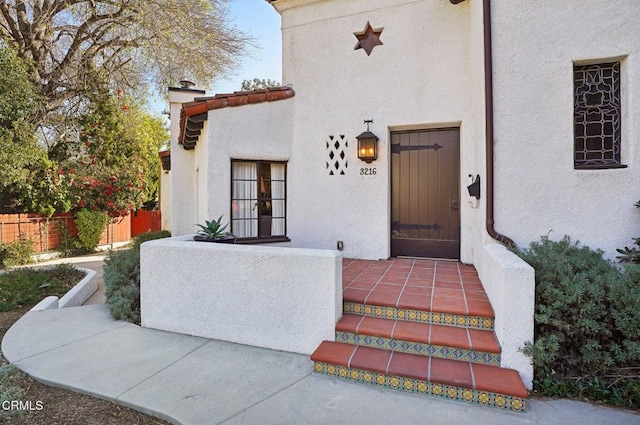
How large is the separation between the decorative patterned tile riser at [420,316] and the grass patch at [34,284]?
274 inches

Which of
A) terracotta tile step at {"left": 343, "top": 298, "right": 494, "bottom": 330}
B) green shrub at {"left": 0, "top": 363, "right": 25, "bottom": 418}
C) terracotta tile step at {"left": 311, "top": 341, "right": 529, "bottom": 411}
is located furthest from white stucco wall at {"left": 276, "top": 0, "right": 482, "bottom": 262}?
green shrub at {"left": 0, "top": 363, "right": 25, "bottom": 418}

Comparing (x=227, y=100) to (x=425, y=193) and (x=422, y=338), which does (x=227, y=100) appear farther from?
(x=422, y=338)

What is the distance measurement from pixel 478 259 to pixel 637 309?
2.38 m

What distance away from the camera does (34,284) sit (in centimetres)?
767

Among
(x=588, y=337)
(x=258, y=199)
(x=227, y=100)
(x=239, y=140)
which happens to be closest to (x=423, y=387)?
(x=588, y=337)

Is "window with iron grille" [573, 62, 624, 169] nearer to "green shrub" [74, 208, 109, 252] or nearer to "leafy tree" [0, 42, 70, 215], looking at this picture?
"leafy tree" [0, 42, 70, 215]

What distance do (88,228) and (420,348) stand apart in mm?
15998

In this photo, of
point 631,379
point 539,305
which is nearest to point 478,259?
point 539,305

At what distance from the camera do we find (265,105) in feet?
24.3

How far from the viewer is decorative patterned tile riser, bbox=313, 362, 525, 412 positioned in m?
3.06

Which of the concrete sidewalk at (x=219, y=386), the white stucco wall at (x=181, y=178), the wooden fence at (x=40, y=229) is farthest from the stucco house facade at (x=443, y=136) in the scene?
the wooden fence at (x=40, y=229)

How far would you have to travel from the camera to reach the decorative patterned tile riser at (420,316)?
3.87 meters

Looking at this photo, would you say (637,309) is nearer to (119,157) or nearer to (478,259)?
(478,259)

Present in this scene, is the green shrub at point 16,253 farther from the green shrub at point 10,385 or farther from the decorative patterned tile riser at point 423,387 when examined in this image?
the decorative patterned tile riser at point 423,387
